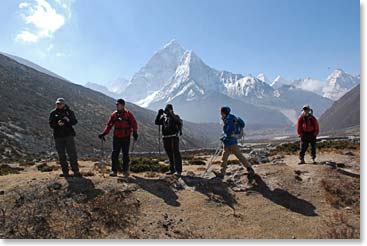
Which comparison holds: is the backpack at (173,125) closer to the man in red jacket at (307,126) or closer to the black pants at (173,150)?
the black pants at (173,150)

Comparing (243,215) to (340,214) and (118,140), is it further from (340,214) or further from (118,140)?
(118,140)

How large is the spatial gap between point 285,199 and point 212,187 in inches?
102

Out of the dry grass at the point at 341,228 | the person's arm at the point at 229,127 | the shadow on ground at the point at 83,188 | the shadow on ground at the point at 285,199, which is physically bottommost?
the dry grass at the point at 341,228

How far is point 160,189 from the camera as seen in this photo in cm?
1238

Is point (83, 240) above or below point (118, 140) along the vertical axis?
below

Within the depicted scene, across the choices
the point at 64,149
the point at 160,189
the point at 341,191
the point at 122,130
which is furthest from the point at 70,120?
the point at 341,191

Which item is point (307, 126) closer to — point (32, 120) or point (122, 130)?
point (122, 130)

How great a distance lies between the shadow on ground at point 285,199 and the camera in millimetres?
11320

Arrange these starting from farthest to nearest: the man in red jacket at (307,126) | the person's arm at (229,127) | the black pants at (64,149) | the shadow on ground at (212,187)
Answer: the man in red jacket at (307,126) → the person's arm at (229,127) → the black pants at (64,149) → the shadow on ground at (212,187)

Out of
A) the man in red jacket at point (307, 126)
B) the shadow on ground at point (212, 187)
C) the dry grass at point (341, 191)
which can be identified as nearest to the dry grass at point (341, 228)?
the dry grass at point (341, 191)

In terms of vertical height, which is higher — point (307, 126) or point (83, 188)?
point (307, 126)

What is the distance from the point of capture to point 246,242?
8875 mm

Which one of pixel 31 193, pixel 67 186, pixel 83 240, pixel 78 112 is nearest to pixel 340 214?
pixel 83 240

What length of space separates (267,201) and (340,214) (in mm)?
2323
